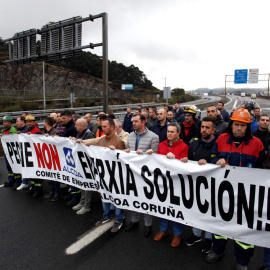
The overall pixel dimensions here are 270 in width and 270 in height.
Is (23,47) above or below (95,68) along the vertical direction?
below

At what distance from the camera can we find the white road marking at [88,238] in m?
3.20

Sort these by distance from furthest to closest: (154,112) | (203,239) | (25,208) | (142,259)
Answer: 1. (154,112)
2. (25,208)
3. (203,239)
4. (142,259)

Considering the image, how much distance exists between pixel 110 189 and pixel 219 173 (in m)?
1.71

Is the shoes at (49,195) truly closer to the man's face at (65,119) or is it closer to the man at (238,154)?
the man's face at (65,119)

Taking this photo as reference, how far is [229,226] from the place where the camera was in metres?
2.81

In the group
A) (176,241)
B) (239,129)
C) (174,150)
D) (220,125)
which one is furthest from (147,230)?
(220,125)

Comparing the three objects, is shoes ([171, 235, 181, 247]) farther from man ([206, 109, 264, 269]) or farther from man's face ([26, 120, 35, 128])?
man's face ([26, 120, 35, 128])

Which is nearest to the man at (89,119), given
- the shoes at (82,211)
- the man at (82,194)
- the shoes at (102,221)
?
the man at (82,194)

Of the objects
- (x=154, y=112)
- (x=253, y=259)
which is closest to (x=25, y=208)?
(x=253, y=259)

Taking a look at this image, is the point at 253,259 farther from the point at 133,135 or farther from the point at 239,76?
the point at 239,76

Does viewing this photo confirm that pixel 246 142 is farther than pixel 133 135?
No

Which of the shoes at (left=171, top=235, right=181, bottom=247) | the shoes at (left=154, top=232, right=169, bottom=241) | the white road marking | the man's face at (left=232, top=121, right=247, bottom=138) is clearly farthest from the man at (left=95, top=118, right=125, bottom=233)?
the man's face at (left=232, top=121, right=247, bottom=138)

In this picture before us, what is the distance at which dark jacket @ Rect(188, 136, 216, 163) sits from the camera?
10.4 ft

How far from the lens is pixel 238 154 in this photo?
2.83 m
